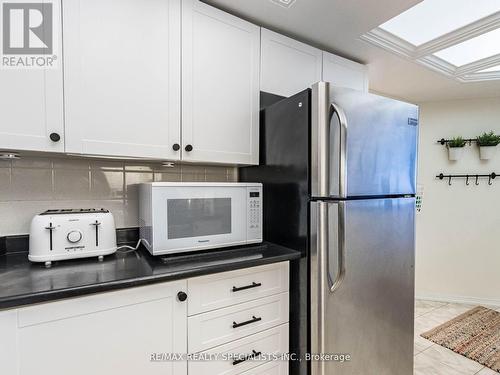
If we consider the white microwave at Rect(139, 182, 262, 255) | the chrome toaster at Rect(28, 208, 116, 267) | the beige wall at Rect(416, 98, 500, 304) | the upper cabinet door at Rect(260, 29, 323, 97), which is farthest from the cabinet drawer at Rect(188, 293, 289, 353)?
the beige wall at Rect(416, 98, 500, 304)

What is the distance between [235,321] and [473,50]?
2642 millimetres

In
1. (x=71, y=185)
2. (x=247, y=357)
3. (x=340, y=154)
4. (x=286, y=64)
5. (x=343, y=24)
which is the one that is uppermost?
(x=343, y=24)

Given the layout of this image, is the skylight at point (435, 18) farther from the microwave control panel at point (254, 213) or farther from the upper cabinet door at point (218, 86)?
the microwave control panel at point (254, 213)

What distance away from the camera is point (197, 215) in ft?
4.45

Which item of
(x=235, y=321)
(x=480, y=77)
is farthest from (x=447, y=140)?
(x=235, y=321)

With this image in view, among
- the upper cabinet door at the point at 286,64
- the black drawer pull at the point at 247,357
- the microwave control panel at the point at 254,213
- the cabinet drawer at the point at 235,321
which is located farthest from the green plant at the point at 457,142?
the black drawer pull at the point at 247,357

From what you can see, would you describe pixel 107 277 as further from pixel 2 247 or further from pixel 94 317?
pixel 2 247

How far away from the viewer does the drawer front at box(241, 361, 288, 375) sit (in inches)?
50.7

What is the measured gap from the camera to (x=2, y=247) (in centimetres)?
127

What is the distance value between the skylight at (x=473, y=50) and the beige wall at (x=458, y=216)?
97cm

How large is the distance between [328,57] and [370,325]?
175 cm

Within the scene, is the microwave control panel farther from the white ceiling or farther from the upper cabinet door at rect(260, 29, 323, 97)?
the white ceiling

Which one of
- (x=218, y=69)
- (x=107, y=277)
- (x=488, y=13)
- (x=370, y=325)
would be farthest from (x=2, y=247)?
(x=488, y=13)

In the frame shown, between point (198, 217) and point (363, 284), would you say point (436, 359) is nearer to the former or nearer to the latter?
point (363, 284)
